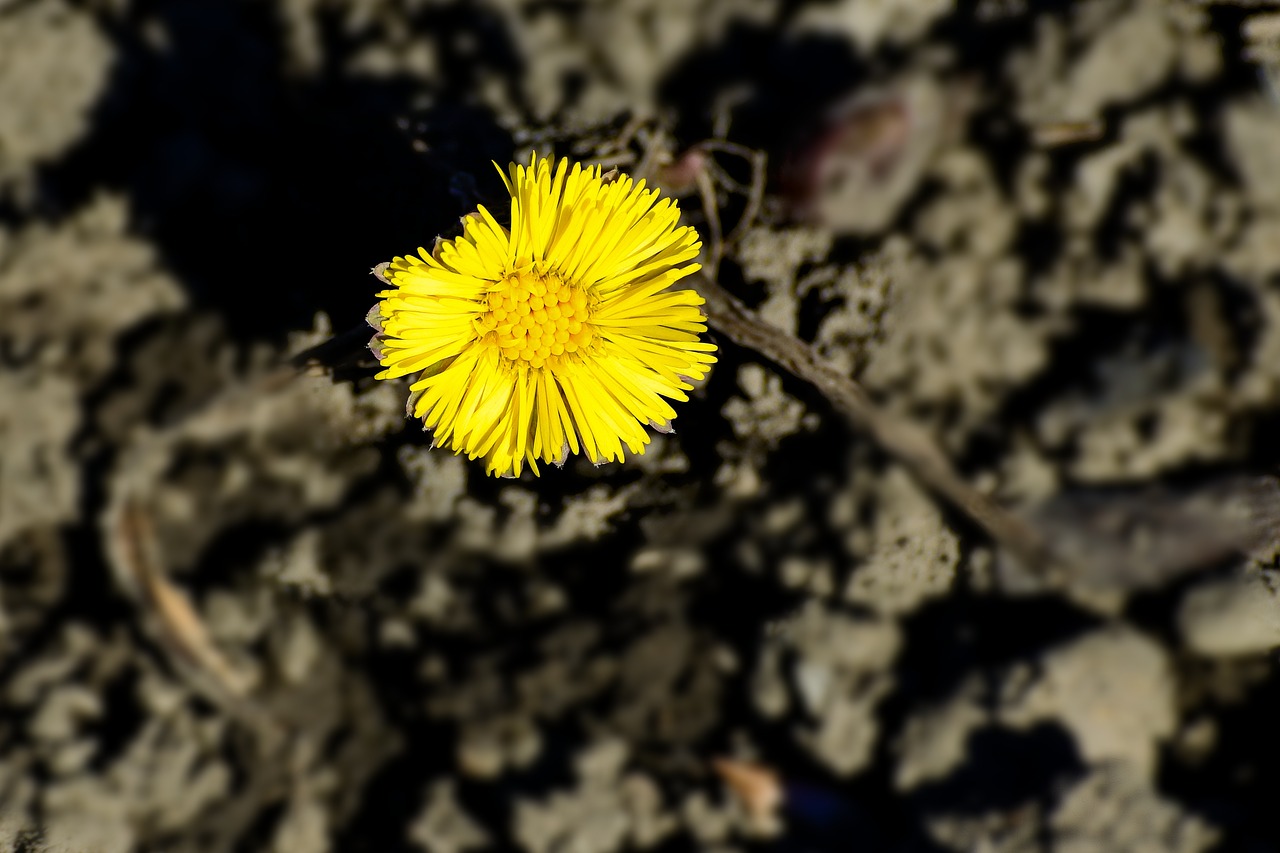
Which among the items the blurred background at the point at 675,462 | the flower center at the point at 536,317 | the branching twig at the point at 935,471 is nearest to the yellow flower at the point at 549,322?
the flower center at the point at 536,317

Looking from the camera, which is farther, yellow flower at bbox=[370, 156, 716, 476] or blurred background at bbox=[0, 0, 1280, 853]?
blurred background at bbox=[0, 0, 1280, 853]

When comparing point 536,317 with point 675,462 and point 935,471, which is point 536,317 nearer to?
point 675,462

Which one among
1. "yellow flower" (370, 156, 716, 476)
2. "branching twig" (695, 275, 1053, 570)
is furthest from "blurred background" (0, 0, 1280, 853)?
"yellow flower" (370, 156, 716, 476)

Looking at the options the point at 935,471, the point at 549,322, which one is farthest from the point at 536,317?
the point at 935,471

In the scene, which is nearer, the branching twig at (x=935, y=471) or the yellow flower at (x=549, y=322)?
the yellow flower at (x=549, y=322)

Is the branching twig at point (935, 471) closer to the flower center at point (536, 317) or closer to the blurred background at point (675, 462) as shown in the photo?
the blurred background at point (675, 462)

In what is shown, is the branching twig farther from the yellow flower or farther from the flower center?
the flower center
